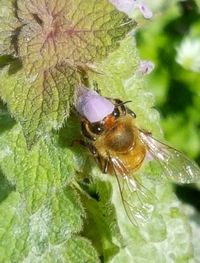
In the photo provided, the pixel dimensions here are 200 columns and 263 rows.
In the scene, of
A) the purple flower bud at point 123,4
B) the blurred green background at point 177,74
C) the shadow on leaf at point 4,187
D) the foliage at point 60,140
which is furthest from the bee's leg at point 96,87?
the blurred green background at point 177,74

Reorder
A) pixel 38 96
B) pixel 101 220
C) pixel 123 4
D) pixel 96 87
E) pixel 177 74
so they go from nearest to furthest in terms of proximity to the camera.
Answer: pixel 38 96 → pixel 96 87 → pixel 123 4 → pixel 101 220 → pixel 177 74

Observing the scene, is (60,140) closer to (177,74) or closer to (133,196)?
(133,196)

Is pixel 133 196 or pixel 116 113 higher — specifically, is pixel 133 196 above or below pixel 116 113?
below

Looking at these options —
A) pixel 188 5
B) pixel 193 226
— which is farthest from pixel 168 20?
pixel 193 226

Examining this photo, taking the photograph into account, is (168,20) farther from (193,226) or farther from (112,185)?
(112,185)

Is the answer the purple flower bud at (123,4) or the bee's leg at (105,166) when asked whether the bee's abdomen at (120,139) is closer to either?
the bee's leg at (105,166)

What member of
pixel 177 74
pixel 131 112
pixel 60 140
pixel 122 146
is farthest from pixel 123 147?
pixel 177 74
